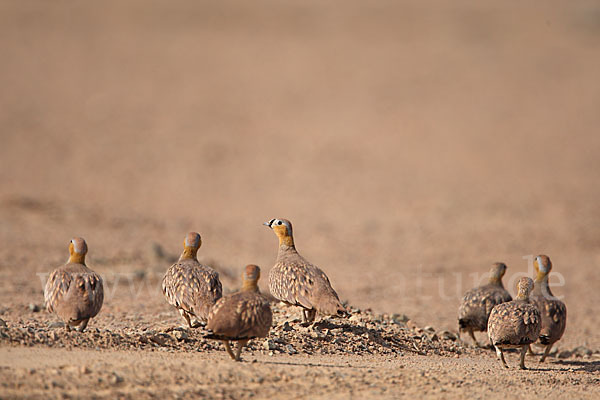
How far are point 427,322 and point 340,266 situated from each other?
702 centimetres

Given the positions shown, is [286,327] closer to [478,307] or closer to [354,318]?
[354,318]

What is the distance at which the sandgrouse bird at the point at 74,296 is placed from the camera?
8953 mm

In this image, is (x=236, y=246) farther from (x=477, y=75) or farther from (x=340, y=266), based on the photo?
(x=477, y=75)

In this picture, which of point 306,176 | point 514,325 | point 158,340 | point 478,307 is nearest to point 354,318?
point 478,307

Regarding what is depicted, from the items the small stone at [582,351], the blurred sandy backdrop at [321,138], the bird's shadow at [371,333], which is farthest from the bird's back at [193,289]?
the small stone at [582,351]

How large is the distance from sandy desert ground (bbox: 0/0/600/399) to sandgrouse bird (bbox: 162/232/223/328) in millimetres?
346

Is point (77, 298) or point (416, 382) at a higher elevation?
point (77, 298)

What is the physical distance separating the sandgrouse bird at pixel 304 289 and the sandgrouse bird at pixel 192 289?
895mm

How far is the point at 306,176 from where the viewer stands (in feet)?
96.4

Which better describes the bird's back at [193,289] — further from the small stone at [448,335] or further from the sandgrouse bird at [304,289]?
the small stone at [448,335]

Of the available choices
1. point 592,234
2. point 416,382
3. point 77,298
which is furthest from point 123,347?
point 592,234

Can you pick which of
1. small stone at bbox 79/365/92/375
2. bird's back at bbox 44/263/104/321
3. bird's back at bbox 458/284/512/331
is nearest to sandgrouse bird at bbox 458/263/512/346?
bird's back at bbox 458/284/512/331

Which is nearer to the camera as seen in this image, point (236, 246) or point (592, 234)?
point (236, 246)

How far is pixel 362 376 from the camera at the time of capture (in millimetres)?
8250
